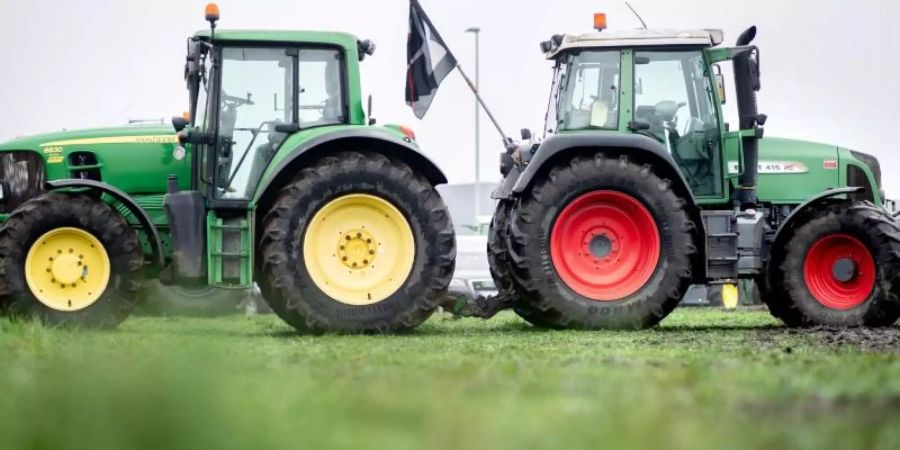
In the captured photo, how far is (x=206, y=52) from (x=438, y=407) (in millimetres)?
7350

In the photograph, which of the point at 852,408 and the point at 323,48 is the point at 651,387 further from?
the point at 323,48

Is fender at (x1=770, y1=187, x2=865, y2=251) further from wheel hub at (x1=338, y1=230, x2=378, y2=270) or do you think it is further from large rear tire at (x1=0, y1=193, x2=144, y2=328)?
large rear tire at (x1=0, y1=193, x2=144, y2=328)

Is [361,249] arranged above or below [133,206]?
below

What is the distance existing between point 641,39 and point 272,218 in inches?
138

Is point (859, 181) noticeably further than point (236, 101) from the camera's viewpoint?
Yes

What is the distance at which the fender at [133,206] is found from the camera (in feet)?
34.7

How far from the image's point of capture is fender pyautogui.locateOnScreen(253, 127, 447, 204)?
10.3 metres

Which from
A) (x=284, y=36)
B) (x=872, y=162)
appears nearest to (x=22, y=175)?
(x=284, y=36)

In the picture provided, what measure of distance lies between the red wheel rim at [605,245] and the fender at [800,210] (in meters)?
1.20

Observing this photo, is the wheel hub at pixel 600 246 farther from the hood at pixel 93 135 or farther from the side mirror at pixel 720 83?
the hood at pixel 93 135

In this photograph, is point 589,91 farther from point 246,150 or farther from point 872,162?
point 872,162

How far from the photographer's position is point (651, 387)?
17.1ft

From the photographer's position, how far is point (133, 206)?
35.0ft

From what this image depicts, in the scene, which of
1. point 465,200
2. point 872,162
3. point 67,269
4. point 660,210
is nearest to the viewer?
point 67,269
